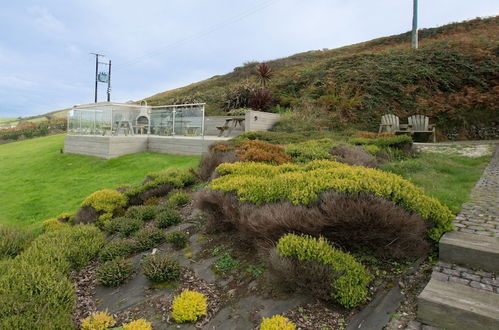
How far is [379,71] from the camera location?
14969mm

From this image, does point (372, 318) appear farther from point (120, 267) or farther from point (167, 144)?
point (167, 144)

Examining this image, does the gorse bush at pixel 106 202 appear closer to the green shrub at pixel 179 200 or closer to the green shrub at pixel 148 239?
the green shrub at pixel 179 200

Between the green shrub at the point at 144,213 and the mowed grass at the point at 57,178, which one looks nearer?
the green shrub at the point at 144,213

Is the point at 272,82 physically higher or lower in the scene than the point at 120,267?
higher

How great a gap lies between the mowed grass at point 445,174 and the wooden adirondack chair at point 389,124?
3.67 meters

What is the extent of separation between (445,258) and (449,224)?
1.49 ft

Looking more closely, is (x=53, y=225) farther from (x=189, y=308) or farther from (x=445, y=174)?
(x=445, y=174)

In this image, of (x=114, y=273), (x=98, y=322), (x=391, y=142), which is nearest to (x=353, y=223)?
(x=98, y=322)

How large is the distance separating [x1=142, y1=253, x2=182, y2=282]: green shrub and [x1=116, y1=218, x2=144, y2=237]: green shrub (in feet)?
5.50

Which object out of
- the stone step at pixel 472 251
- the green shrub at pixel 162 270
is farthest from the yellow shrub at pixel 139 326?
the stone step at pixel 472 251

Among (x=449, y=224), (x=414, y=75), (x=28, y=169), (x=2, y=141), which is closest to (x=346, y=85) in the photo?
(x=414, y=75)

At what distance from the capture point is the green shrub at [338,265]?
7.91ft

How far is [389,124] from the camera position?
11656 mm

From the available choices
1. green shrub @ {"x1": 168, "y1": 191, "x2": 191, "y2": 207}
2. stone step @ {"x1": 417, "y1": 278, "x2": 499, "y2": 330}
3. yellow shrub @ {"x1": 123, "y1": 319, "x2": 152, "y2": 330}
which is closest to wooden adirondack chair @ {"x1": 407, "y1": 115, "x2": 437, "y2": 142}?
green shrub @ {"x1": 168, "y1": 191, "x2": 191, "y2": 207}
